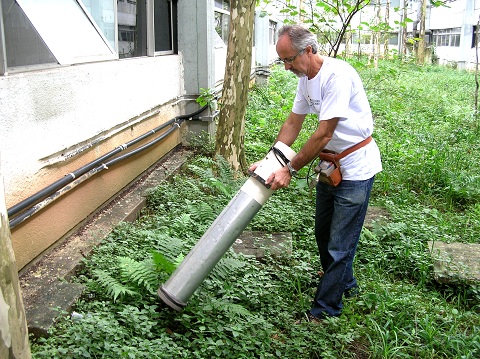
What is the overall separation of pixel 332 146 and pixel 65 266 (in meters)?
2.25

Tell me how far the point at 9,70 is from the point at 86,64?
4.09 ft

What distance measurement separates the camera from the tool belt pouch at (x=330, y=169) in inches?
153

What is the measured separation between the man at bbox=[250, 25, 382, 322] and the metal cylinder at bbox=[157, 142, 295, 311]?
9 centimetres

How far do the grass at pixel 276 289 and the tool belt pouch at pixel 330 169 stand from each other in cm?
76

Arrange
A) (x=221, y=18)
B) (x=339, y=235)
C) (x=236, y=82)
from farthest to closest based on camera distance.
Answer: (x=221, y=18) → (x=236, y=82) → (x=339, y=235)

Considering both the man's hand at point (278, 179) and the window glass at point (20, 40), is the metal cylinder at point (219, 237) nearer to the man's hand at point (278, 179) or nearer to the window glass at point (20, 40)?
the man's hand at point (278, 179)

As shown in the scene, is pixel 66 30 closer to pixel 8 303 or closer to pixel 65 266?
pixel 65 266

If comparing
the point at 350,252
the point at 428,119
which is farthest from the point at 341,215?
the point at 428,119

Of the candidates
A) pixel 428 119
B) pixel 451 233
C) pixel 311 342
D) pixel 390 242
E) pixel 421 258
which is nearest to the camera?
pixel 311 342

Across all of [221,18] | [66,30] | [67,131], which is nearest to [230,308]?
[67,131]

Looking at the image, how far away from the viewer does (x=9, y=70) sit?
416 centimetres

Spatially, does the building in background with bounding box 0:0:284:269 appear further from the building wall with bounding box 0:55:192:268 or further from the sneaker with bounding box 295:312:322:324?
the sneaker with bounding box 295:312:322:324

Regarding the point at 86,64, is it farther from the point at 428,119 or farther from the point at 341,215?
the point at 428,119

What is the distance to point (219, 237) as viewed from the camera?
341cm
